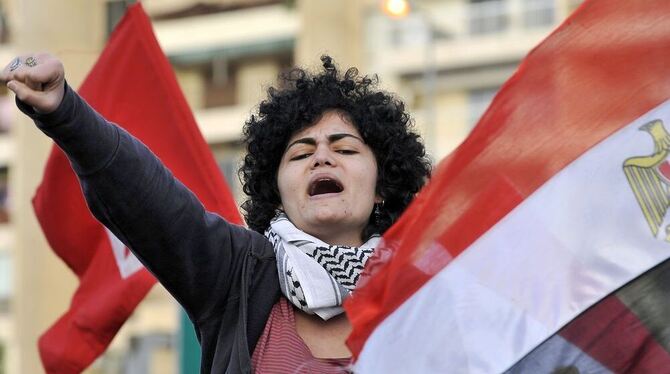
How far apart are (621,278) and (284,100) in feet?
3.67

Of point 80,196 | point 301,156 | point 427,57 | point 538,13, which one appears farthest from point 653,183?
point 538,13

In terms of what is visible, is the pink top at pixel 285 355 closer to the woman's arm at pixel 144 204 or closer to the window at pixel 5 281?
the woman's arm at pixel 144 204

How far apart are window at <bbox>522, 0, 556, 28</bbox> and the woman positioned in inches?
1023

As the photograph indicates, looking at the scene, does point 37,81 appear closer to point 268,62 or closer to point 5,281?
point 268,62

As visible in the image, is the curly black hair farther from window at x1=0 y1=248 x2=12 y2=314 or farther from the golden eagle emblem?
window at x1=0 y1=248 x2=12 y2=314

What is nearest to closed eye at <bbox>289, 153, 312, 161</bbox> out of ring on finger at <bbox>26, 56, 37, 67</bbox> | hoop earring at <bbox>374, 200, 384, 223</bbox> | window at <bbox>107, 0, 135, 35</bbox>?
hoop earring at <bbox>374, 200, 384, 223</bbox>

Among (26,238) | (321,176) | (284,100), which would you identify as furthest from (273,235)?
(26,238)

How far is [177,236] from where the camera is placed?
393 centimetres

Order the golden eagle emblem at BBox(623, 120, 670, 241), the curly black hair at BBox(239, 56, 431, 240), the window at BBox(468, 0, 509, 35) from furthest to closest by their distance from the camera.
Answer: the window at BBox(468, 0, 509, 35) → the curly black hair at BBox(239, 56, 431, 240) → the golden eagle emblem at BBox(623, 120, 670, 241)

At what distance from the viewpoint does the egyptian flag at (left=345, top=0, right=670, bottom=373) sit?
3889mm

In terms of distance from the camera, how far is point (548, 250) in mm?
3965

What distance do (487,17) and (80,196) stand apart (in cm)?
2441

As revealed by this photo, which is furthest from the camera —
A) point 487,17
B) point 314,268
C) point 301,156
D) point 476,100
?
point 487,17

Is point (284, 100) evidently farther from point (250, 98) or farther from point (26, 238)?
point (250, 98)
